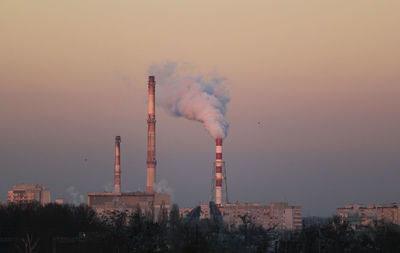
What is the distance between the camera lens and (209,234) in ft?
197

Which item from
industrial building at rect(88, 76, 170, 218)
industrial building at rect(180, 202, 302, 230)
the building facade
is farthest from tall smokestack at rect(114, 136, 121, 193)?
industrial building at rect(180, 202, 302, 230)

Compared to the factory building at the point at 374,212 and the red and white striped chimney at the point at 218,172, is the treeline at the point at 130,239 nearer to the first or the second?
the red and white striped chimney at the point at 218,172

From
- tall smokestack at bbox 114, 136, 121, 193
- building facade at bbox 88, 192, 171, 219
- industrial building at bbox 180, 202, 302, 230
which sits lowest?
industrial building at bbox 180, 202, 302, 230

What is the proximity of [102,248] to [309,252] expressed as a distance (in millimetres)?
13884

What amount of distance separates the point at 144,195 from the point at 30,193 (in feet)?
115

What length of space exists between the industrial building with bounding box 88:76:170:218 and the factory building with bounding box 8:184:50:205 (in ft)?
63.6

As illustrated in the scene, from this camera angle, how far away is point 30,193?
162000mm

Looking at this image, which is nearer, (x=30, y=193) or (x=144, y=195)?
(x=144, y=195)

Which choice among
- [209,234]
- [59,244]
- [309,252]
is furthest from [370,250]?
[59,244]

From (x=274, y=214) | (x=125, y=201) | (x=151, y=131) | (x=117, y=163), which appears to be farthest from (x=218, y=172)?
(x=125, y=201)

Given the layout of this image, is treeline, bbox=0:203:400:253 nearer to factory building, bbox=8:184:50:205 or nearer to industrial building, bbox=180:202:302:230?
industrial building, bbox=180:202:302:230

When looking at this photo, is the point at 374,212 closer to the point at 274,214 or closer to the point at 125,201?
the point at 274,214

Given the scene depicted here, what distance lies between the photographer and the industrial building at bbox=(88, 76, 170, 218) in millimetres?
120875

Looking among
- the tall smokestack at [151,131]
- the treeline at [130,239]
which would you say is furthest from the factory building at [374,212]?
the treeline at [130,239]
